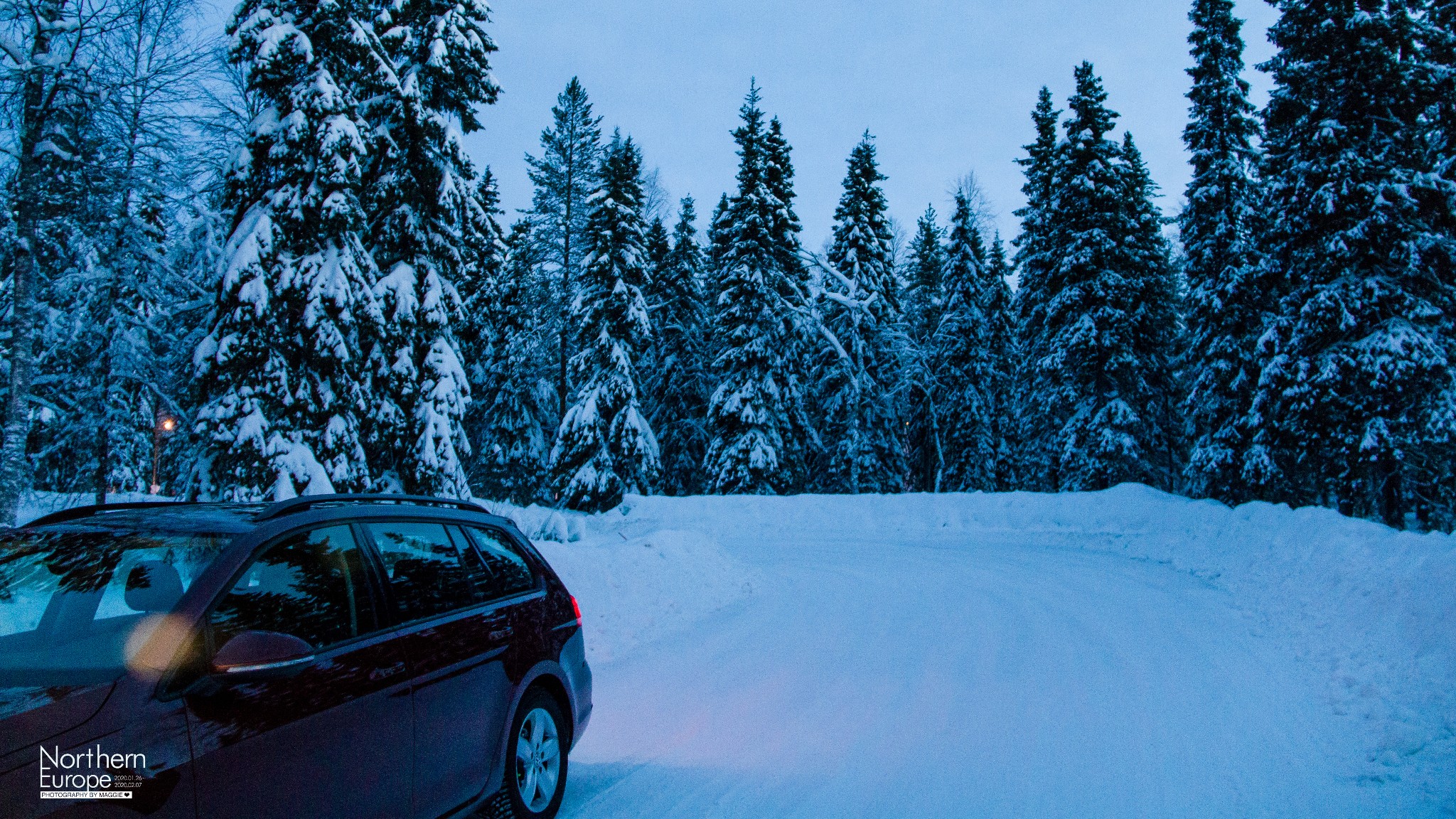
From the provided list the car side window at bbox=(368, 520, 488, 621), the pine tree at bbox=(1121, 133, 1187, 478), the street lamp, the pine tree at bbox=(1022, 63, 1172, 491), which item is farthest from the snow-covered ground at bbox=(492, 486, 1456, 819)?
the street lamp

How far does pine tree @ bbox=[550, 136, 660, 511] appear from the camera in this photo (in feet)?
95.4

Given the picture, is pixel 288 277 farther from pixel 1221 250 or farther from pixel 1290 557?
pixel 1221 250

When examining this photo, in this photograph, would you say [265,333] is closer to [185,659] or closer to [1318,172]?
[185,659]

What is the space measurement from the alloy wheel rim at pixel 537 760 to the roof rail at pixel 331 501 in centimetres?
133

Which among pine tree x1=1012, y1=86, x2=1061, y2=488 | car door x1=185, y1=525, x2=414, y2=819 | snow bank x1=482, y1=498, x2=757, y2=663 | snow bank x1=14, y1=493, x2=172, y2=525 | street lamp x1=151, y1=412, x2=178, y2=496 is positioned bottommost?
snow bank x1=482, y1=498, x2=757, y2=663

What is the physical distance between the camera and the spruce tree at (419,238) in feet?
57.7

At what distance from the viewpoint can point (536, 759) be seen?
4.39 meters

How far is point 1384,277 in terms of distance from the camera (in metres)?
18.4

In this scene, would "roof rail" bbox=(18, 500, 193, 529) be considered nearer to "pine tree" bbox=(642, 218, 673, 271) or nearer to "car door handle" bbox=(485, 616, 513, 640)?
"car door handle" bbox=(485, 616, 513, 640)

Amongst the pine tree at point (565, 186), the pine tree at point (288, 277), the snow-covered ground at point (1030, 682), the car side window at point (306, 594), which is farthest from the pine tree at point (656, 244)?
the car side window at point (306, 594)

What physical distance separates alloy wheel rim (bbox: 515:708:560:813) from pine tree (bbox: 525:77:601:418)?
97.0ft

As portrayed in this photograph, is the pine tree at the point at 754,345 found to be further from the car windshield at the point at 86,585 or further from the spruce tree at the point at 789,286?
the car windshield at the point at 86,585

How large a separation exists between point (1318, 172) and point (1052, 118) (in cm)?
1718

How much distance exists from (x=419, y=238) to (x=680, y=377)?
2185 centimetres
